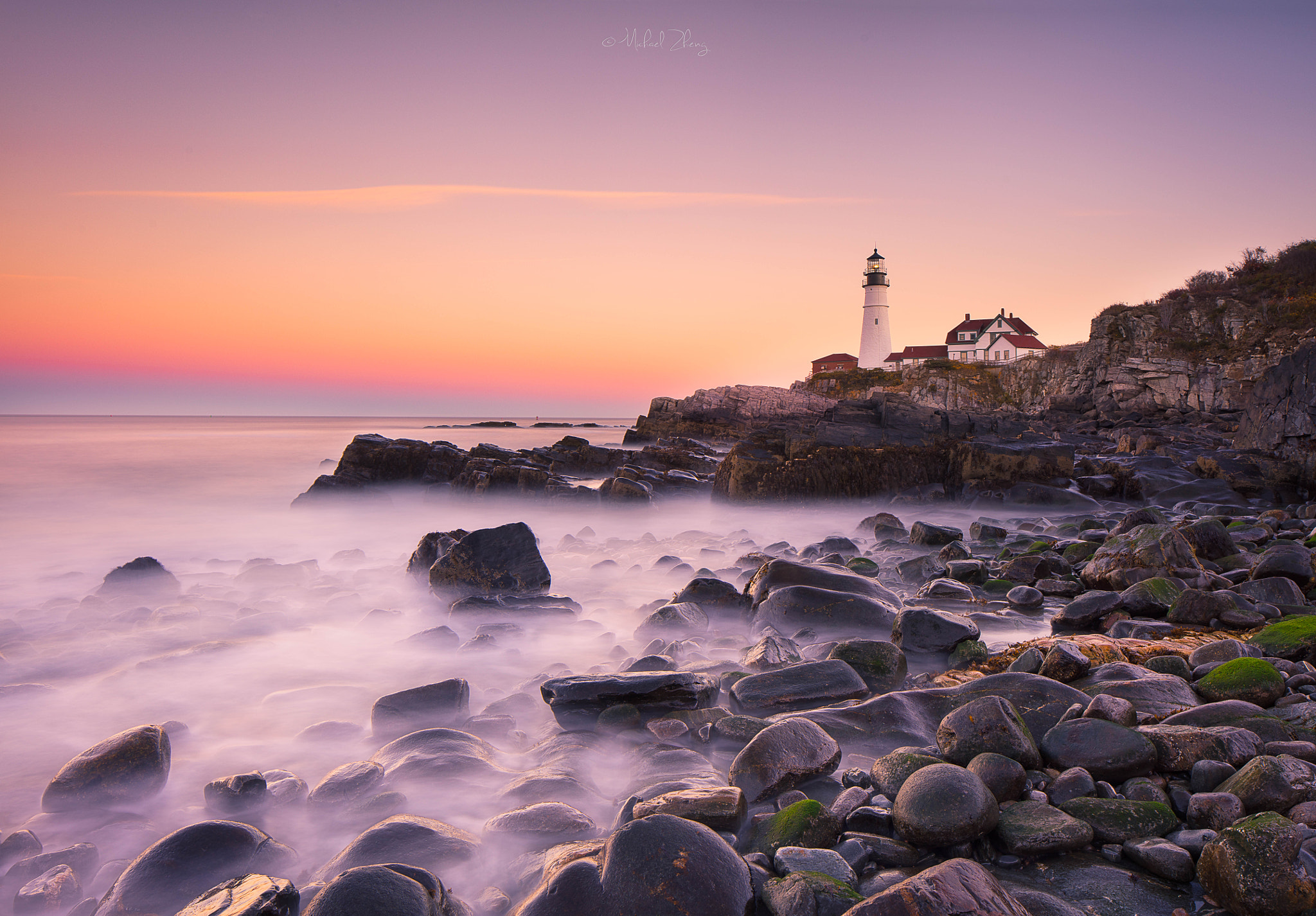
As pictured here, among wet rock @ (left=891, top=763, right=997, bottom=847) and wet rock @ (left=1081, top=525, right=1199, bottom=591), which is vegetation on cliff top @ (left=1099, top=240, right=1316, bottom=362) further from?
wet rock @ (left=891, top=763, right=997, bottom=847)

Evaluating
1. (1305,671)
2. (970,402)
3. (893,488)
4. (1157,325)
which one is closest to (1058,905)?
(1305,671)

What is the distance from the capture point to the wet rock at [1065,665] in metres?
3.38

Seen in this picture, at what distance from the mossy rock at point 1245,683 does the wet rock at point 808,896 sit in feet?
7.54

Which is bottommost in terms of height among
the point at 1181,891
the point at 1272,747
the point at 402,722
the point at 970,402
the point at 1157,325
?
the point at 402,722

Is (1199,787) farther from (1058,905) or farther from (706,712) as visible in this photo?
(706,712)

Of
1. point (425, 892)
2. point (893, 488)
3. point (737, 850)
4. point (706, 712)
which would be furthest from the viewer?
point (893, 488)

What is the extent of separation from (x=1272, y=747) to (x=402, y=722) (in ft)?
12.6

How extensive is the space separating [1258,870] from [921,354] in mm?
81893

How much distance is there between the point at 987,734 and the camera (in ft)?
8.35

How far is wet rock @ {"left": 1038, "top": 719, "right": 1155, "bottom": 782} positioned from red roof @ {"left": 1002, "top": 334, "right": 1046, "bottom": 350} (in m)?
76.6

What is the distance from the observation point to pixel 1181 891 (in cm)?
188

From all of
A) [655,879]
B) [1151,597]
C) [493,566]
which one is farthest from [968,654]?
[493,566]

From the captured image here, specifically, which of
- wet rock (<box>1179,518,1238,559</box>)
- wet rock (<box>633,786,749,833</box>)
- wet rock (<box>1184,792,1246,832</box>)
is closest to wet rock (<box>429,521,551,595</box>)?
wet rock (<box>633,786,749,833</box>)

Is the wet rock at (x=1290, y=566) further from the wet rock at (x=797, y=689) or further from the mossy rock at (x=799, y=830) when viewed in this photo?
the mossy rock at (x=799, y=830)
